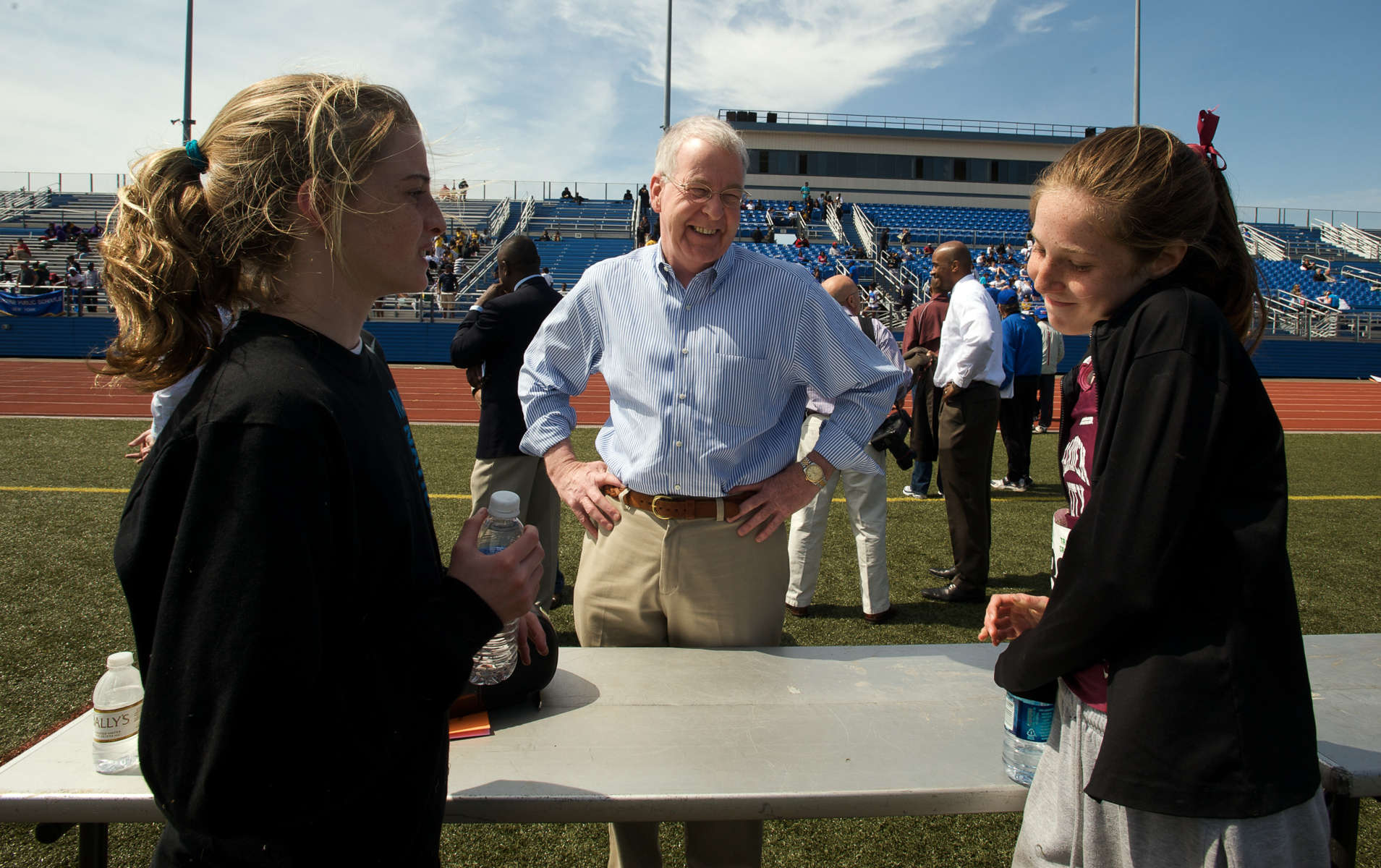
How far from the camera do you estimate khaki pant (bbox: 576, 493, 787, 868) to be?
2.23m

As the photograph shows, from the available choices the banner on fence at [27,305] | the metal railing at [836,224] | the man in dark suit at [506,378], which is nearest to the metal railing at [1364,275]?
the metal railing at [836,224]

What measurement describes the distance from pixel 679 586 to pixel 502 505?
0.91m

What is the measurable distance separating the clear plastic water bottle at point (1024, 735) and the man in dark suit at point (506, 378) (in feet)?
9.50

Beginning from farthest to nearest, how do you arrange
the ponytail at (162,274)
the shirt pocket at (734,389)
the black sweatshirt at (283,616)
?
the shirt pocket at (734,389) < the ponytail at (162,274) < the black sweatshirt at (283,616)

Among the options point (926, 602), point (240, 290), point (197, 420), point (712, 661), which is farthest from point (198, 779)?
point (926, 602)

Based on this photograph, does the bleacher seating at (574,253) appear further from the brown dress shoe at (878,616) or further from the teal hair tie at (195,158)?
the teal hair tie at (195,158)

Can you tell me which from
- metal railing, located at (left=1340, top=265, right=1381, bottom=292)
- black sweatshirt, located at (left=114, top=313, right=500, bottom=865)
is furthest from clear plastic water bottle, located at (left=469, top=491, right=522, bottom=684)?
metal railing, located at (left=1340, top=265, right=1381, bottom=292)

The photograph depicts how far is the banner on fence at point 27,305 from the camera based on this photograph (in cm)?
1991

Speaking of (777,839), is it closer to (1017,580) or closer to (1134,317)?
(1134,317)

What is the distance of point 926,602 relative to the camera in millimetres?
4789

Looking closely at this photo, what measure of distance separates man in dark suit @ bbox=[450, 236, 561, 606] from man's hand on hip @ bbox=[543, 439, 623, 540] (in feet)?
5.97

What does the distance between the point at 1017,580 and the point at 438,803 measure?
15.6 ft

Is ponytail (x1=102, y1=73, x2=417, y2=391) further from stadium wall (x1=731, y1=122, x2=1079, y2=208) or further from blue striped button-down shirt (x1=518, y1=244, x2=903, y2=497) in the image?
stadium wall (x1=731, y1=122, x2=1079, y2=208)

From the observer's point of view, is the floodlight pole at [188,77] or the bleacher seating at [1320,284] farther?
the bleacher seating at [1320,284]
